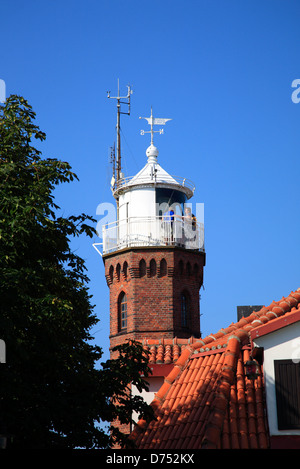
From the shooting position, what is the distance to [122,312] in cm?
3647

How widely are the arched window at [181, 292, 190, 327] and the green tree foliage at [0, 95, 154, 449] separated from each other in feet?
64.5

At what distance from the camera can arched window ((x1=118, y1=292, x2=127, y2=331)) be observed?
36.2 meters

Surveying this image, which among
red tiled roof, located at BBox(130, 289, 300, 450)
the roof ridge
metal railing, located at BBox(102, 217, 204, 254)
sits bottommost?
red tiled roof, located at BBox(130, 289, 300, 450)

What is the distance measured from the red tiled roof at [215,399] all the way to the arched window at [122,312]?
15663mm

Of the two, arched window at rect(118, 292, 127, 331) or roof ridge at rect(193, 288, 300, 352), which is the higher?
arched window at rect(118, 292, 127, 331)

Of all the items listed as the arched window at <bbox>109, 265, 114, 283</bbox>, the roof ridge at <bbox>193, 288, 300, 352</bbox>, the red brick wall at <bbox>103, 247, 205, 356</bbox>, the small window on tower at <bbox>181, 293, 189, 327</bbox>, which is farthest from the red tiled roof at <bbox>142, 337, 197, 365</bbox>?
the arched window at <bbox>109, 265, 114, 283</bbox>

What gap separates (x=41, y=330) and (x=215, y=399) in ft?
13.2

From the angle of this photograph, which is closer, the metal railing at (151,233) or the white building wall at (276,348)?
the white building wall at (276,348)

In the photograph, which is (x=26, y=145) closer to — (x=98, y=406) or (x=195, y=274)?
(x=98, y=406)

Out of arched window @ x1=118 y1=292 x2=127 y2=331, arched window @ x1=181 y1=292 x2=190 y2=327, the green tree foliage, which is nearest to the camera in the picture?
the green tree foliage

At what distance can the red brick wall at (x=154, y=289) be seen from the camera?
116 feet

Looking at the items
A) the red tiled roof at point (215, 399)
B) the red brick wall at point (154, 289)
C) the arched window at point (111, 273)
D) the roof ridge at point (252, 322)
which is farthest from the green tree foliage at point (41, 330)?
the arched window at point (111, 273)

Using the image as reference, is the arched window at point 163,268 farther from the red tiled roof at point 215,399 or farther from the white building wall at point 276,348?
the white building wall at point 276,348

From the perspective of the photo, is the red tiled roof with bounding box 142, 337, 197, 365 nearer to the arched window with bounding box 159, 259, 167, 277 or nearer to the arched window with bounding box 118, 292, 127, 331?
the arched window with bounding box 118, 292, 127, 331
